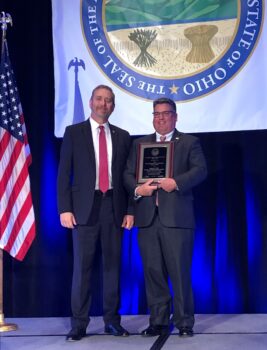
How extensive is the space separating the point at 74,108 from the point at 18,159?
68cm

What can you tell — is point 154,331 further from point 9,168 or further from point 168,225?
point 9,168

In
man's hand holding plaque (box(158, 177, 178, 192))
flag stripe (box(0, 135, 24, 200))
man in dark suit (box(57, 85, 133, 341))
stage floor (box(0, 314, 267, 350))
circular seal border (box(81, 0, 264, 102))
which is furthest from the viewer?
circular seal border (box(81, 0, 264, 102))

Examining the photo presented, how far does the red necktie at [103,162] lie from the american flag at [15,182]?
0.83m

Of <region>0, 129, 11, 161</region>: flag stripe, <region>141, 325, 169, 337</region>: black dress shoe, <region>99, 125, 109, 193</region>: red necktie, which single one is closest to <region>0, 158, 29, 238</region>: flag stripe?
<region>0, 129, 11, 161</region>: flag stripe

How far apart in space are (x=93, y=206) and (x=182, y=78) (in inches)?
58.7

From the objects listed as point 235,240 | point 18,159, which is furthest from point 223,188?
point 18,159

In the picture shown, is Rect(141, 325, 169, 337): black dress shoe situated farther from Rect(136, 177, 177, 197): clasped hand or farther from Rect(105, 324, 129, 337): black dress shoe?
Rect(136, 177, 177, 197): clasped hand

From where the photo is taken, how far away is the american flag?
14.9 ft

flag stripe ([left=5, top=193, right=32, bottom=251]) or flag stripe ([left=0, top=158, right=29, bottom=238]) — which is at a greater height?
flag stripe ([left=0, top=158, right=29, bottom=238])

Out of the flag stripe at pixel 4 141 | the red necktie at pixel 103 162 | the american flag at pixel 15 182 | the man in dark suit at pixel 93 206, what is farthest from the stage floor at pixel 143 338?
the flag stripe at pixel 4 141

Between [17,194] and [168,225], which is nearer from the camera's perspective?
[168,225]

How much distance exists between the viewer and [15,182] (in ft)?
15.0

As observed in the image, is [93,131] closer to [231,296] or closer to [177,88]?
[177,88]

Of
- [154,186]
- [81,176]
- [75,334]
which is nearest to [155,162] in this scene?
[154,186]
